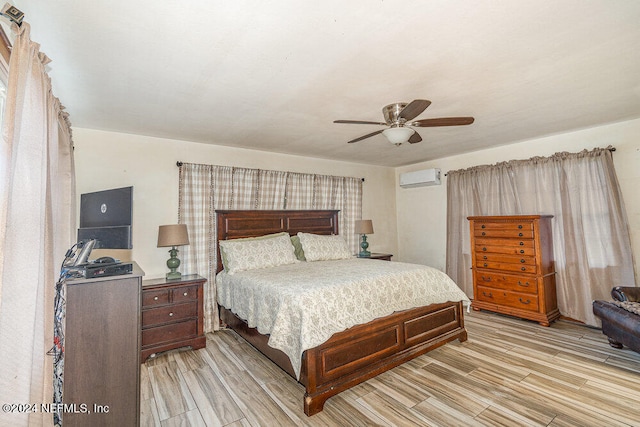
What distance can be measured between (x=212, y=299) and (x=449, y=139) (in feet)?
12.3

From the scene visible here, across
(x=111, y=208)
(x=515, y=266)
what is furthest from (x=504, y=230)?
(x=111, y=208)

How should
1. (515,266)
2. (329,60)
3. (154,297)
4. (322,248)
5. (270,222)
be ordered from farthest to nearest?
(270,222) → (322,248) → (515,266) → (154,297) → (329,60)

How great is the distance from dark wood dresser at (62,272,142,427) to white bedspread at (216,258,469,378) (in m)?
0.94

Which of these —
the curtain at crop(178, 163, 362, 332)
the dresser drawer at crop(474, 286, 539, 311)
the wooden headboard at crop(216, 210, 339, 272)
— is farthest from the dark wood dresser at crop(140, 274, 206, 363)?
the dresser drawer at crop(474, 286, 539, 311)

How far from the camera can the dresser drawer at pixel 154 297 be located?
2.95 meters

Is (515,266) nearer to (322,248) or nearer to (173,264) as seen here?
(322,248)

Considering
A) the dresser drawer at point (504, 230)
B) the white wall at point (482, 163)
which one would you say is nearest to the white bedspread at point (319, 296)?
the dresser drawer at point (504, 230)

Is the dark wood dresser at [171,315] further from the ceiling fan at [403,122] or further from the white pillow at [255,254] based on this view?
the ceiling fan at [403,122]

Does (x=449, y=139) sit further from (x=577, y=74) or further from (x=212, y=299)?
(x=212, y=299)

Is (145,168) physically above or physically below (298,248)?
above

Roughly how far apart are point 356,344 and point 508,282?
2.72 metres

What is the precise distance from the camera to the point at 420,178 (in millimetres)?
5234

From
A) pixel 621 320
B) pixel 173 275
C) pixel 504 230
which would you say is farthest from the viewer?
pixel 504 230

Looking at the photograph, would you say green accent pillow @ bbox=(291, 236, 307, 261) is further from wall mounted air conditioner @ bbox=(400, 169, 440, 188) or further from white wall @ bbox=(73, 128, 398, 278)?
wall mounted air conditioner @ bbox=(400, 169, 440, 188)
